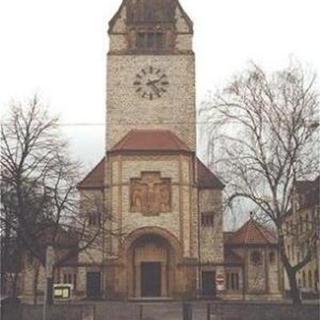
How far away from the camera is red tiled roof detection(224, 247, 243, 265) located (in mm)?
52594

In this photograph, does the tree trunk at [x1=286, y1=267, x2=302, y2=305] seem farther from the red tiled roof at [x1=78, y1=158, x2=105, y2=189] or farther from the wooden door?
the red tiled roof at [x1=78, y1=158, x2=105, y2=189]

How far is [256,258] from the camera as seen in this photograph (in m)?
53.4

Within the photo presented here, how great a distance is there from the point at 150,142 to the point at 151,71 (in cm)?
635

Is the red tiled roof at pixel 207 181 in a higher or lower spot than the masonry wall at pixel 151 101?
lower

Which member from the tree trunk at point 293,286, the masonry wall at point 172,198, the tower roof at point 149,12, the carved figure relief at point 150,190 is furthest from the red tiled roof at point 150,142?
the tree trunk at point 293,286

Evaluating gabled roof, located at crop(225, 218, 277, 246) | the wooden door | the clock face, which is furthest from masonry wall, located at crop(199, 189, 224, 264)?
the clock face

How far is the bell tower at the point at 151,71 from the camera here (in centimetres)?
5409

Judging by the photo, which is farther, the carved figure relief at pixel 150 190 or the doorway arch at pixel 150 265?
the carved figure relief at pixel 150 190

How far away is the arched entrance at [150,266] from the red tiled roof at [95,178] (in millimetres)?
5725

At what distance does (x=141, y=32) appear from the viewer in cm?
5509

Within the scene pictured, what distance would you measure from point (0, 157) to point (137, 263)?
836 inches

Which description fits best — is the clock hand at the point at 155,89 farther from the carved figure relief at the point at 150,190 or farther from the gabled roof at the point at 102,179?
the carved figure relief at the point at 150,190

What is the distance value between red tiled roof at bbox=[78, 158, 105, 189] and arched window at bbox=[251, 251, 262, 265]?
41.5 feet


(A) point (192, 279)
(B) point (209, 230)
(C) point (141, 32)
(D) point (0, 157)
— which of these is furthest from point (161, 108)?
(D) point (0, 157)
